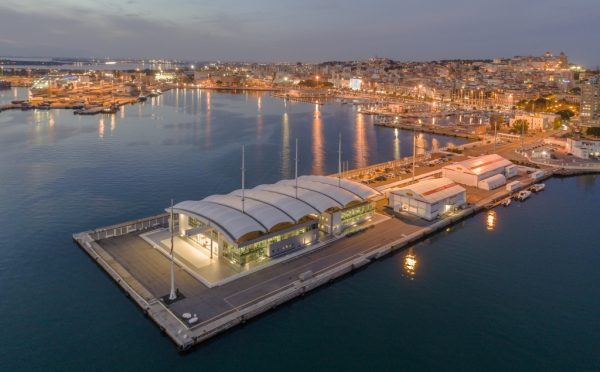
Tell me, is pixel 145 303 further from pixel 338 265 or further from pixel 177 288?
pixel 338 265

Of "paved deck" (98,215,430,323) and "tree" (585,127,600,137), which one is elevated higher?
"tree" (585,127,600,137)

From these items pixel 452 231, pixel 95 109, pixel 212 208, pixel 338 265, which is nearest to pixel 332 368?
pixel 338 265

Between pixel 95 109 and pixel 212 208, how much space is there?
41442mm

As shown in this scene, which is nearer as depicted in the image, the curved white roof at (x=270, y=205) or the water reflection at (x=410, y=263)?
the curved white roof at (x=270, y=205)

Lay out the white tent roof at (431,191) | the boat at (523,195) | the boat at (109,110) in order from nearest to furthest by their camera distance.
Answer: the white tent roof at (431,191) < the boat at (523,195) < the boat at (109,110)

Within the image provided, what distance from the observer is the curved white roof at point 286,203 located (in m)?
12.0

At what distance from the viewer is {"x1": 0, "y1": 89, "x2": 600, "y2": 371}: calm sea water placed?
838 cm

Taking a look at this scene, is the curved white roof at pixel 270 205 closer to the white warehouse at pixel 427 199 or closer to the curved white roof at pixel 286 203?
the curved white roof at pixel 286 203

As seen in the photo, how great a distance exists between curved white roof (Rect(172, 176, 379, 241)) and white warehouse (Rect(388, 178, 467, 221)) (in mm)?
1387

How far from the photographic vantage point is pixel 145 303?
935 centimetres

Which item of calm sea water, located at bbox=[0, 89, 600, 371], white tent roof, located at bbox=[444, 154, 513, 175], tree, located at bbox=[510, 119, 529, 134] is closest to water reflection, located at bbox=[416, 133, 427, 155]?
tree, located at bbox=[510, 119, 529, 134]

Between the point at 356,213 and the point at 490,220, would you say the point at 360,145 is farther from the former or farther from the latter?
the point at 356,213

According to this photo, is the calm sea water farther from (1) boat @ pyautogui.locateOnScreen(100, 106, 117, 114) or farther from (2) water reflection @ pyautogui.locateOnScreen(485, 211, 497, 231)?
(1) boat @ pyautogui.locateOnScreen(100, 106, 117, 114)

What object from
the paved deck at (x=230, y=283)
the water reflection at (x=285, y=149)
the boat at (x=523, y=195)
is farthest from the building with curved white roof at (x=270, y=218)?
the water reflection at (x=285, y=149)
